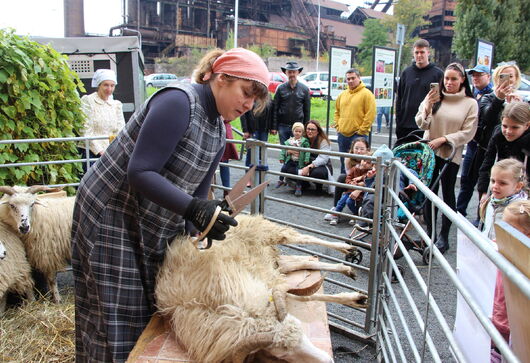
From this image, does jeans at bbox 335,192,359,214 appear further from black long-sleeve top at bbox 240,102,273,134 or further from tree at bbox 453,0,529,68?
tree at bbox 453,0,529,68

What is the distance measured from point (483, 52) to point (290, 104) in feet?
14.2

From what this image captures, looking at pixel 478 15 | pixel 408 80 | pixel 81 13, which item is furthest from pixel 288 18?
pixel 408 80

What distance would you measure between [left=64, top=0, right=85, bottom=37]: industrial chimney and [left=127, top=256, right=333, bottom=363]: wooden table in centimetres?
2504

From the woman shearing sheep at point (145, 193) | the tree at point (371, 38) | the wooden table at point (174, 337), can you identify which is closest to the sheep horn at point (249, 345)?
the wooden table at point (174, 337)

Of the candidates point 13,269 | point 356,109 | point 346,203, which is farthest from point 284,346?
point 356,109

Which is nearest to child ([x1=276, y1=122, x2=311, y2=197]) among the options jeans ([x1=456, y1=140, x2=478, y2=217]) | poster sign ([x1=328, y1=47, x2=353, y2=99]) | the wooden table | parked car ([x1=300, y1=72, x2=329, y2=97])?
poster sign ([x1=328, y1=47, x2=353, y2=99])

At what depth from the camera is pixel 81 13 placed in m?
23.5

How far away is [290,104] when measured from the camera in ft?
24.3

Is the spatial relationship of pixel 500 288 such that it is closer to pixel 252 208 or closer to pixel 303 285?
pixel 303 285

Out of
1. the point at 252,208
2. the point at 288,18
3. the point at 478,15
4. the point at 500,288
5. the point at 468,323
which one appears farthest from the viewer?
the point at 288,18

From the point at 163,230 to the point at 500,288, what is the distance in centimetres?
152

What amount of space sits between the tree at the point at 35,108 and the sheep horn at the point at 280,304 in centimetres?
358

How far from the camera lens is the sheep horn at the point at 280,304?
1536mm

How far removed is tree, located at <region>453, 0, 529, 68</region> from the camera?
17.0 metres
